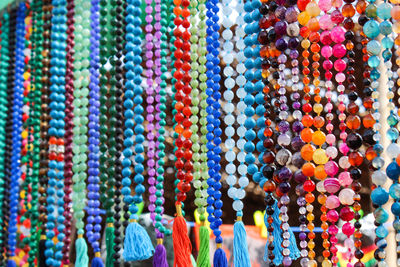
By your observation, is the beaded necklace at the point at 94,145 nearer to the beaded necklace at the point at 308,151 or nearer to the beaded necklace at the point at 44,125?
the beaded necklace at the point at 44,125

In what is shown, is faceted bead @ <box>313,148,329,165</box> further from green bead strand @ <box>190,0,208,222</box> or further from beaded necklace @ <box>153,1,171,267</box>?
beaded necklace @ <box>153,1,171,267</box>

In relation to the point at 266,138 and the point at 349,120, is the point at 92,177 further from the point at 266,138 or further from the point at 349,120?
the point at 349,120

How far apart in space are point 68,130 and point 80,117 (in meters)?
0.06

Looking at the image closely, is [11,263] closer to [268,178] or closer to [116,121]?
[116,121]

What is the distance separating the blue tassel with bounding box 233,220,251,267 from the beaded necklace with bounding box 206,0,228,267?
3 cm

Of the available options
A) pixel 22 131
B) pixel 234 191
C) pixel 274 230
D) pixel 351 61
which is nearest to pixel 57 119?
pixel 22 131

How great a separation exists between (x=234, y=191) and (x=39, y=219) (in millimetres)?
616

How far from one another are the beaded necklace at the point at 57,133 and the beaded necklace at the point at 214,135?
1.53 ft

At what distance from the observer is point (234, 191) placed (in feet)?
3.22

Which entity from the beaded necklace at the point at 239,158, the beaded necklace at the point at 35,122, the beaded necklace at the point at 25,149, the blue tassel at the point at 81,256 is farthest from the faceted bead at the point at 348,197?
the beaded necklace at the point at 25,149

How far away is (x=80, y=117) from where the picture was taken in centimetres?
129

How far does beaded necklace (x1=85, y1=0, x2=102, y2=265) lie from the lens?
1.17m

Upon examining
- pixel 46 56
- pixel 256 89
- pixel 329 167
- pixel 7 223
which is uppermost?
pixel 46 56

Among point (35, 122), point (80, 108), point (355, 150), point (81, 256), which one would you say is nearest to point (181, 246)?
point (81, 256)
